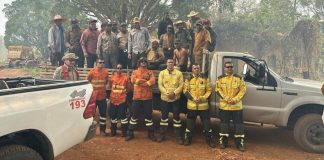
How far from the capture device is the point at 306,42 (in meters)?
22.6

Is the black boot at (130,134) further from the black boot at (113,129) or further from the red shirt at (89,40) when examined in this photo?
the red shirt at (89,40)

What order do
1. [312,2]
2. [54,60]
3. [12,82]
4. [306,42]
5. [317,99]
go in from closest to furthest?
[12,82]
[317,99]
[54,60]
[306,42]
[312,2]

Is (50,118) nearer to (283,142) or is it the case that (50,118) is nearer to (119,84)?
(119,84)

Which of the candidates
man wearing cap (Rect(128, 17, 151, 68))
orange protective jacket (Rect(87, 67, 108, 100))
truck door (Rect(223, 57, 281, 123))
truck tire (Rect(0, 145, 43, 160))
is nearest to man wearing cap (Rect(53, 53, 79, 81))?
orange protective jacket (Rect(87, 67, 108, 100))

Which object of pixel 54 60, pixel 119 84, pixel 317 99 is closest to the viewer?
pixel 317 99

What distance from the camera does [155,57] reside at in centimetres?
815

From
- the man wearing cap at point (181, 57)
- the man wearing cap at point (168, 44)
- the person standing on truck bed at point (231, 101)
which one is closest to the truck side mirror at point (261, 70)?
the person standing on truck bed at point (231, 101)

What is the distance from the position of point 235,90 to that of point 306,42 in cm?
1822

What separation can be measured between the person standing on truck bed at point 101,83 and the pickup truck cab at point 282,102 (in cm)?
239

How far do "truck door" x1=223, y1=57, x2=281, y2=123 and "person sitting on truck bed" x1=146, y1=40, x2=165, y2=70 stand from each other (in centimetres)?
200

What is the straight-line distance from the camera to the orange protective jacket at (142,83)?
7.07 meters

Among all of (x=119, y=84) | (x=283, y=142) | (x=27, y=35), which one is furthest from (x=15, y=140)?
(x=27, y=35)

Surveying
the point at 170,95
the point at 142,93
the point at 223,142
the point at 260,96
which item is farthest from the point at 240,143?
the point at 142,93

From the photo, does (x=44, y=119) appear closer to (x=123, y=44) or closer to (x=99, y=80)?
(x=99, y=80)
